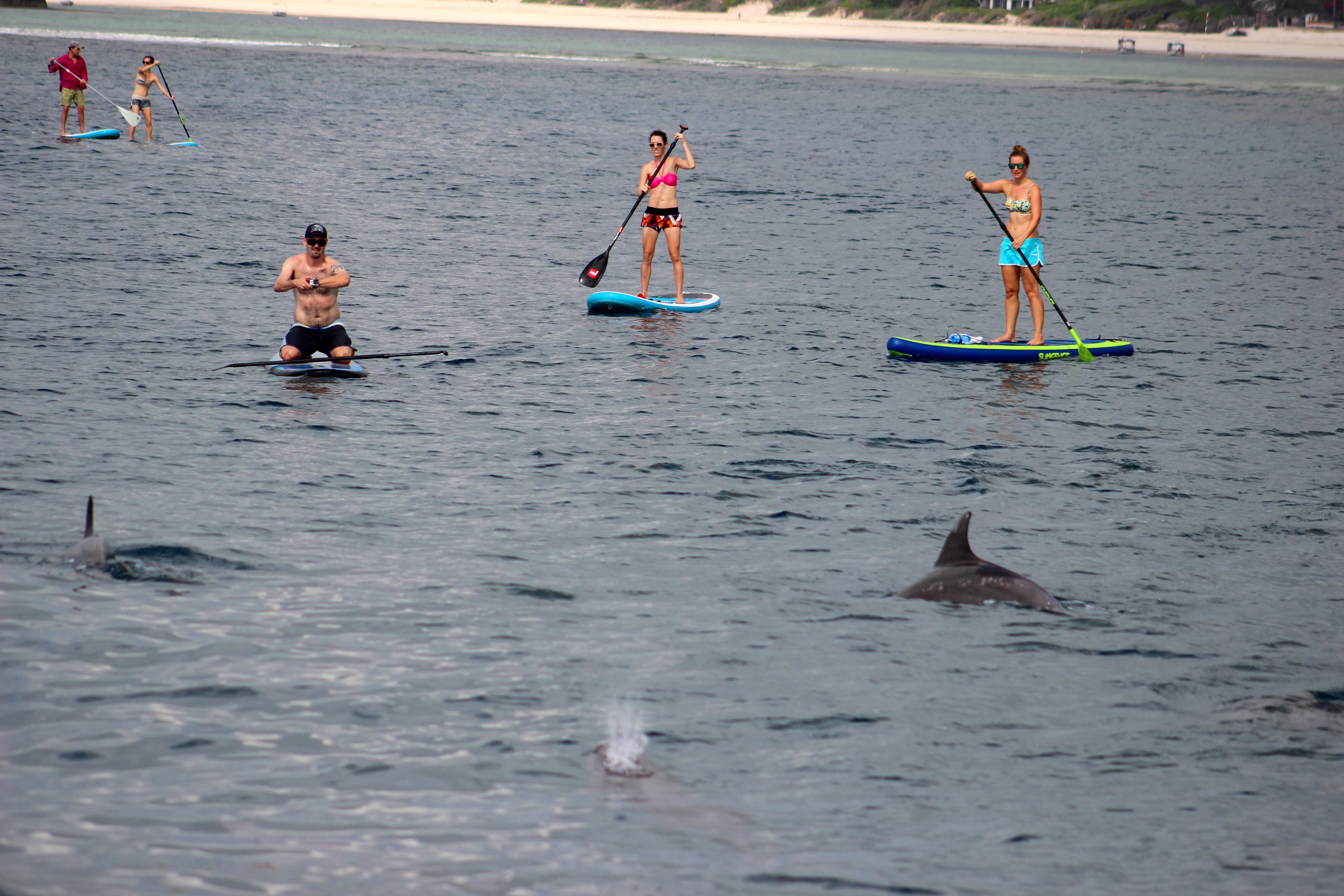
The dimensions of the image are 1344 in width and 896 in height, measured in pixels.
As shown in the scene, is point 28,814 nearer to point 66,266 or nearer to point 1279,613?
point 1279,613

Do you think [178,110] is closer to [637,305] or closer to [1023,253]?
[637,305]

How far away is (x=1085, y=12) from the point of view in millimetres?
132375

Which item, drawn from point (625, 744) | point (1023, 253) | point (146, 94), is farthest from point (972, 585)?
point (146, 94)

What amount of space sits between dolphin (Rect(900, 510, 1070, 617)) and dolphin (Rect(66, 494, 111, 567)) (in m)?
5.49

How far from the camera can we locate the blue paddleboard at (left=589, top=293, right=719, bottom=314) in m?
18.8

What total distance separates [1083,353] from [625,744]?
11.5 m

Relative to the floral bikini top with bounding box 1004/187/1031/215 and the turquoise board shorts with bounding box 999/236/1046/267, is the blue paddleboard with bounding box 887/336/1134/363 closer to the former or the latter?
the turquoise board shorts with bounding box 999/236/1046/267

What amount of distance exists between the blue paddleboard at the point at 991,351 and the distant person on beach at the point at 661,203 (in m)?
3.46

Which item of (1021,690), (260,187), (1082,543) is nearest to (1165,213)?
(260,187)

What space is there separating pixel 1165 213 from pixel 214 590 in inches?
1128

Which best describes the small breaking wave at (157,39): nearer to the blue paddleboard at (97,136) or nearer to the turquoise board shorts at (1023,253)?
the blue paddleboard at (97,136)

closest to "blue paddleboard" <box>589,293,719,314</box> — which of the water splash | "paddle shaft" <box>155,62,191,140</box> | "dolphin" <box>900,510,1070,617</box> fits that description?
"dolphin" <box>900,510,1070,617</box>

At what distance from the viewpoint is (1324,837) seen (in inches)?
261

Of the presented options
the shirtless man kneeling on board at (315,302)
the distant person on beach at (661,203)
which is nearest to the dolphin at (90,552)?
the shirtless man kneeling on board at (315,302)
